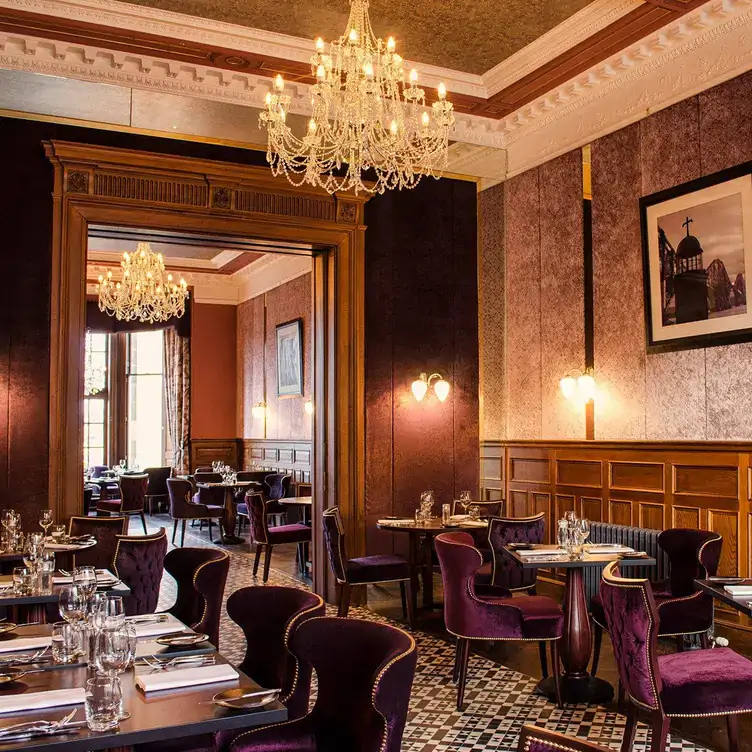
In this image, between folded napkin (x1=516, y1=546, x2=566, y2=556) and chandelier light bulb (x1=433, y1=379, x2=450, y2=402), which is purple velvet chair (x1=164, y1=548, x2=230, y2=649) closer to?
folded napkin (x1=516, y1=546, x2=566, y2=556)

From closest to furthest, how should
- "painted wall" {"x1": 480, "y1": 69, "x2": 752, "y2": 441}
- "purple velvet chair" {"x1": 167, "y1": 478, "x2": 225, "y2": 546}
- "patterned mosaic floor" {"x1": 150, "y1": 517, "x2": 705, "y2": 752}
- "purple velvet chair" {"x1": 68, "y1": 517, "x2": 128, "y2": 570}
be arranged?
"patterned mosaic floor" {"x1": 150, "y1": 517, "x2": 705, "y2": 752} < "purple velvet chair" {"x1": 68, "y1": 517, "x2": 128, "y2": 570} < "painted wall" {"x1": 480, "y1": 69, "x2": 752, "y2": 441} < "purple velvet chair" {"x1": 167, "y1": 478, "x2": 225, "y2": 546}

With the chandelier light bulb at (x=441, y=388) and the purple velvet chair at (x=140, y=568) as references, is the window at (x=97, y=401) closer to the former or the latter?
the chandelier light bulb at (x=441, y=388)

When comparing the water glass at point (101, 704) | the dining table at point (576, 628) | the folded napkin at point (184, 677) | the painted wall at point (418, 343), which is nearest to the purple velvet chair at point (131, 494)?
the painted wall at point (418, 343)

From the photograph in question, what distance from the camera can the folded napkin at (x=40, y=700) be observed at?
7.37ft

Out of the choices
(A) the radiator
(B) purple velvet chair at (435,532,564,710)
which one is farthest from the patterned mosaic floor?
(A) the radiator

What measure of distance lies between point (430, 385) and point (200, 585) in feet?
15.8

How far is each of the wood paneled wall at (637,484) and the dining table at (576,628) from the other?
1.43 m

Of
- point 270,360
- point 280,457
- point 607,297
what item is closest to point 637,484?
point 607,297

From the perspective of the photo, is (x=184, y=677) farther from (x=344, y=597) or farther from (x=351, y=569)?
(x=344, y=597)

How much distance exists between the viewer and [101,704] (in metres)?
2.12

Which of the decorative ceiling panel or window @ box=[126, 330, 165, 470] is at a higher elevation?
the decorative ceiling panel

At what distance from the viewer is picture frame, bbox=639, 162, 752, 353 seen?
247 inches

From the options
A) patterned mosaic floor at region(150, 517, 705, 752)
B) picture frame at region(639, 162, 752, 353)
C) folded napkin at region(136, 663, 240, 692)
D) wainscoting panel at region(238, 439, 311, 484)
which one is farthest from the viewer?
wainscoting panel at region(238, 439, 311, 484)

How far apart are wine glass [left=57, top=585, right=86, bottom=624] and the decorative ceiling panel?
536cm
